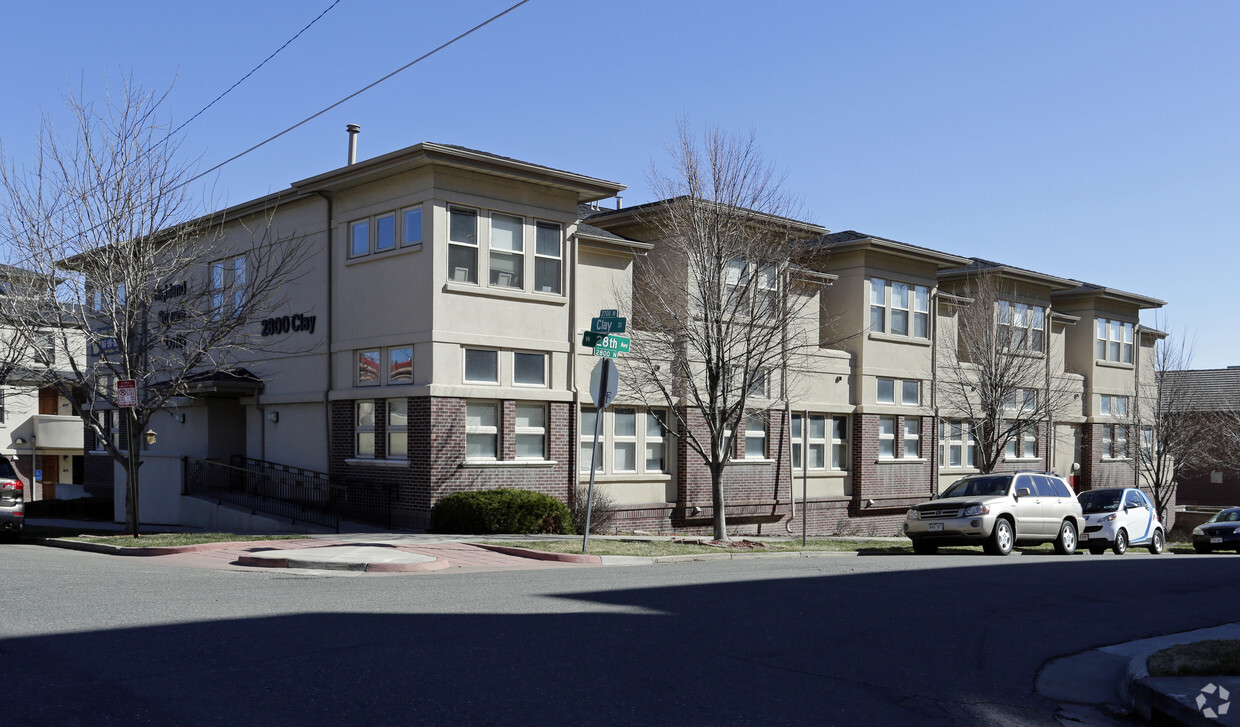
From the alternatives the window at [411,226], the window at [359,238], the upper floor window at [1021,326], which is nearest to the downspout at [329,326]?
the window at [359,238]

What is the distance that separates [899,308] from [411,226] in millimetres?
15789

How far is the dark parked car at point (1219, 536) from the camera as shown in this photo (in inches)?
1074

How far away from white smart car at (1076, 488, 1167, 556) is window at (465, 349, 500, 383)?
13.4m

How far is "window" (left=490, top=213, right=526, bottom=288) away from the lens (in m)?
22.4

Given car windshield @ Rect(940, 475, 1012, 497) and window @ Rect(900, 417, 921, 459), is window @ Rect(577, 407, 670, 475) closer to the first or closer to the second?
car windshield @ Rect(940, 475, 1012, 497)

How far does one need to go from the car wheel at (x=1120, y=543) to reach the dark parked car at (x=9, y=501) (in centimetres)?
2251

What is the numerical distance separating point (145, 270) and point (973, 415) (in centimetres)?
2260

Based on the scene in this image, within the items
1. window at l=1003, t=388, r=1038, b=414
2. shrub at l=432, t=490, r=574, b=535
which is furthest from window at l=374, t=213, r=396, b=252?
window at l=1003, t=388, r=1038, b=414

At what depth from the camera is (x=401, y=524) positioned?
2162cm

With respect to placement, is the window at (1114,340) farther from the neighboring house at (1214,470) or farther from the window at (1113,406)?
the neighboring house at (1214,470)

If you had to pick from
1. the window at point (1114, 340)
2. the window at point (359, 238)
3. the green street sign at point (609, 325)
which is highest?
the window at point (359, 238)

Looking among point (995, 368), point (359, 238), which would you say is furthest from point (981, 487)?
point (359, 238)

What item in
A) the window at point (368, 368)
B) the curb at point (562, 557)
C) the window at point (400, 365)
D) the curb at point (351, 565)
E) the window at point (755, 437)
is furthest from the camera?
the window at point (755, 437)

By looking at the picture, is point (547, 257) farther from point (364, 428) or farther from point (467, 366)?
point (364, 428)
